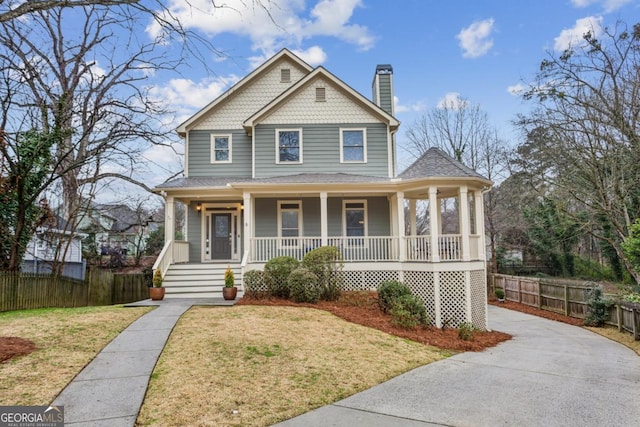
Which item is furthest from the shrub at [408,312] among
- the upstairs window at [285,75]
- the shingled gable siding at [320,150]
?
the upstairs window at [285,75]

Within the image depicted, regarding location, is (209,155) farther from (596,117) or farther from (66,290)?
(596,117)

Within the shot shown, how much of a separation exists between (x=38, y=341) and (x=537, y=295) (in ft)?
57.1

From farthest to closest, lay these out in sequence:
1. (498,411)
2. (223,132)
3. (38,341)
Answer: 1. (223,132)
2. (38,341)
3. (498,411)

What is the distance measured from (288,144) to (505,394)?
11716mm

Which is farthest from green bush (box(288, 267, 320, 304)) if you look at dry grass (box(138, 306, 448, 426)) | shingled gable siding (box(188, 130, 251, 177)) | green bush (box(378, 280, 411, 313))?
shingled gable siding (box(188, 130, 251, 177))

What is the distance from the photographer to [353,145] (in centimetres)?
1524

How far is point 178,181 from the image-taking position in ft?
48.3

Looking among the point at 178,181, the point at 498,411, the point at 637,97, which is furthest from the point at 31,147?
the point at 637,97

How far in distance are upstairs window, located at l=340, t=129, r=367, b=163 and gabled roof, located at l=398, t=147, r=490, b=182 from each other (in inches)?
114

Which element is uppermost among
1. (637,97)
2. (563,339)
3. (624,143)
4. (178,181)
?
(637,97)

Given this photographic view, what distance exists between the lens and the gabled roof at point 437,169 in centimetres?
1167

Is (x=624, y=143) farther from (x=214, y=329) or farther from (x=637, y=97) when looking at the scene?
(x=214, y=329)

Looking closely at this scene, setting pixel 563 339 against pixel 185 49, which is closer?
pixel 185 49

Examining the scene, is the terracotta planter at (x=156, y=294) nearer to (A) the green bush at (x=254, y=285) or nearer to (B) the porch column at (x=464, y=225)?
(A) the green bush at (x=254, y=285)
